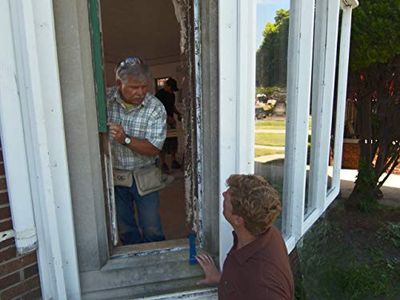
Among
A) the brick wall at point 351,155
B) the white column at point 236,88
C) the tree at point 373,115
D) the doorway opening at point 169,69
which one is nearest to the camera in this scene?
the white column at point 236,88

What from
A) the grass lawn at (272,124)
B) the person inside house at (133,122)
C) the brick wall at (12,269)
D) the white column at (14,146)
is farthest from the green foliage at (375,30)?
the brick wall at (12,269)

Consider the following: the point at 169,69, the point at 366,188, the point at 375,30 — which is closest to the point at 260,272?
the point at 375,30

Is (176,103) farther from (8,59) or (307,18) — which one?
(8,59)

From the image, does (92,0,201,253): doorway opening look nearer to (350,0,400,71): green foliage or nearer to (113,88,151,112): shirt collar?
(113,88,151,112): shirt collar

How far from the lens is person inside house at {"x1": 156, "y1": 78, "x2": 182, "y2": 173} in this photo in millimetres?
5824

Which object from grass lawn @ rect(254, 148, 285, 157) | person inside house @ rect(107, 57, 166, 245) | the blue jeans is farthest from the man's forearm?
grass lawn @ rect(254, 148, 285, 157)

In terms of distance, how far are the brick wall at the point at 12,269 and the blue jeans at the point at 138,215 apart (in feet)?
2.91

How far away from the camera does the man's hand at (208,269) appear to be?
205 cm

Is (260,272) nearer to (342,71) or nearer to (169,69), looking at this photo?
(342,71)

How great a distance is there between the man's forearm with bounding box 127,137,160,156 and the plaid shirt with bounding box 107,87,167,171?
A: 0.11 feet

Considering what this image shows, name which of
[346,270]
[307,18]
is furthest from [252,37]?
[346,270]

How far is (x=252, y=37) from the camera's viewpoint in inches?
74.2

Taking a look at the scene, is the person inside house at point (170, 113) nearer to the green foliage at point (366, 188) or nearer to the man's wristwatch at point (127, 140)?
the green foliage at point (366, 188)

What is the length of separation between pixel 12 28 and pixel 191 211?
4.66 ft
